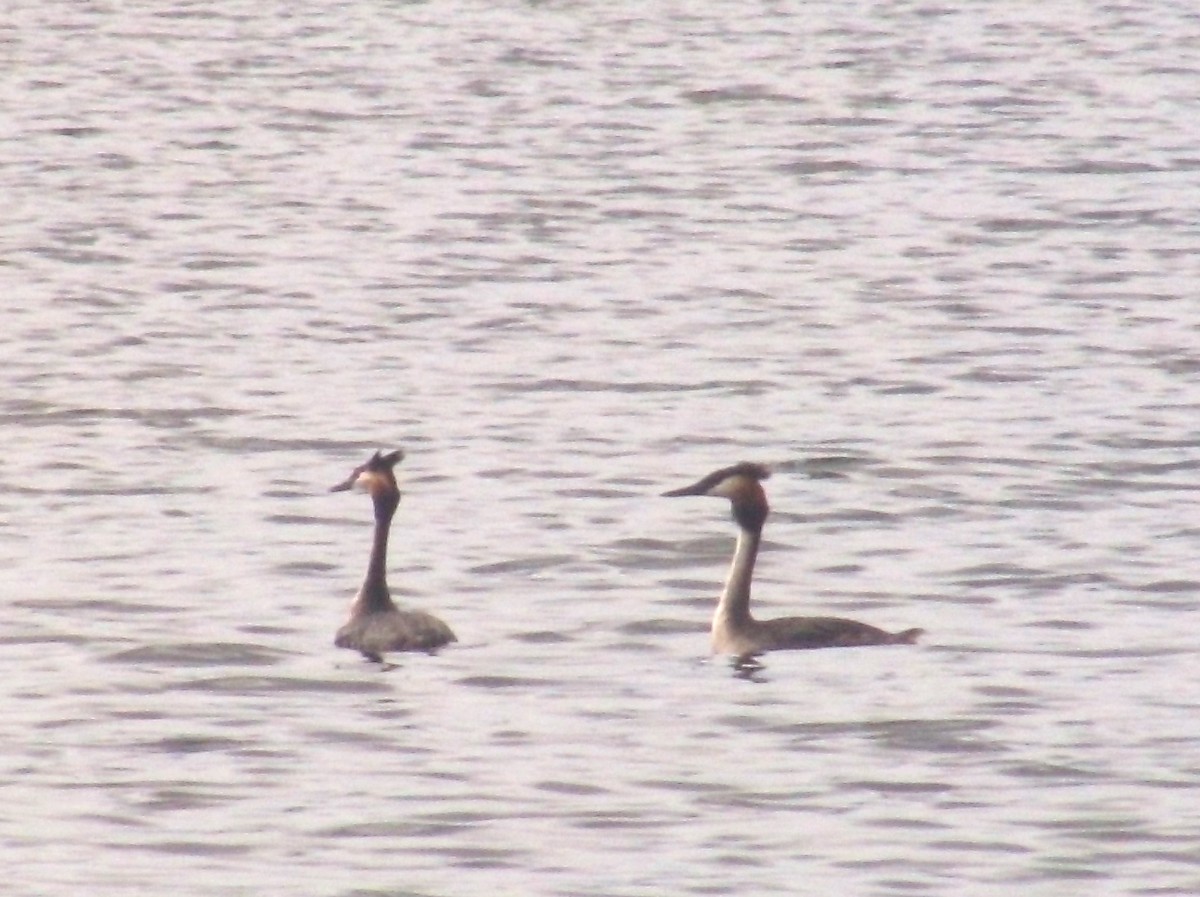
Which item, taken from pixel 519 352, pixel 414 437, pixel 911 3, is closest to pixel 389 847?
pixel 414 437

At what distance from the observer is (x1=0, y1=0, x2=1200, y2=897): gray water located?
14414 millimetres

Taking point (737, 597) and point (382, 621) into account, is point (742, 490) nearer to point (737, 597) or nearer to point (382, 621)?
point (737, 597)

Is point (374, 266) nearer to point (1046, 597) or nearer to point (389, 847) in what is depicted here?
point (1046, 597)

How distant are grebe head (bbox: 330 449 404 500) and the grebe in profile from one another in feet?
0.11

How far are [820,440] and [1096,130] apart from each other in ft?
67.1

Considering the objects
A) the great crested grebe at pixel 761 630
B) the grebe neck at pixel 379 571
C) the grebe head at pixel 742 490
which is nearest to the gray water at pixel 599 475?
the great crested grebe at pixel 761 630

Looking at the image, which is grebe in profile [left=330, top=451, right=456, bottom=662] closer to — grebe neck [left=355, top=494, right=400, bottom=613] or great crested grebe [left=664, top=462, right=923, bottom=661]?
grebe neck [left=355, top=494, right=400, bottom=613]

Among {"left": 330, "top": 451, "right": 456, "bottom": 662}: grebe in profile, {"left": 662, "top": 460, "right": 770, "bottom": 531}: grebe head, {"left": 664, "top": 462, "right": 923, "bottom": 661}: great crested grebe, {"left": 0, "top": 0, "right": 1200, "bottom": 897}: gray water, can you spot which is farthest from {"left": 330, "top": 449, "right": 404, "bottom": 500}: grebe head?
{"left": 664, "top": 462, "right": 923, "bottom": 661}: great crested grebe

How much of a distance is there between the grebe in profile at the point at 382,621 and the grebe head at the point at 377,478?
3 centimetres

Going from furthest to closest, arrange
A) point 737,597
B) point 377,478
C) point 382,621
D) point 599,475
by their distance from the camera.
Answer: point 599,475
point 377,478
point 737,597
point 382,621

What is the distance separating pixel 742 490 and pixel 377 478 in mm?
1876

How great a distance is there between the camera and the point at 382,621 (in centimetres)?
1762

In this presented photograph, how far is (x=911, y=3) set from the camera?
60.4 meters

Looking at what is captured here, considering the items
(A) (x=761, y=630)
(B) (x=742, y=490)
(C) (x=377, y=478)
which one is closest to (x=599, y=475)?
(C) (x=377, y=478)
